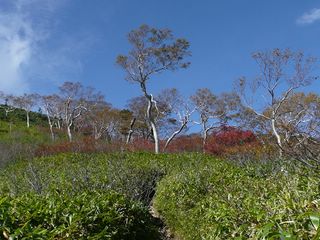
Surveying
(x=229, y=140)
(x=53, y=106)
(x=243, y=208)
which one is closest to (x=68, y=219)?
(x=243, y=208)

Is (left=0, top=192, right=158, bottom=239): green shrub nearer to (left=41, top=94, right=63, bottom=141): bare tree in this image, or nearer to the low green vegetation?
the low green vegetation

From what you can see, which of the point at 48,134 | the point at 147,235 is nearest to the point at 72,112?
the point at 48,134

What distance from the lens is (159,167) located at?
14742 mm

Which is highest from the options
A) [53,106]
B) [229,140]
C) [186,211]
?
[53,106]

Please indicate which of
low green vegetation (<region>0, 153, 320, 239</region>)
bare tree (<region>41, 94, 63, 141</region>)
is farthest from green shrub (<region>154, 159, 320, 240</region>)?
bare tree (<region>41, 94, 63, 141</region>)

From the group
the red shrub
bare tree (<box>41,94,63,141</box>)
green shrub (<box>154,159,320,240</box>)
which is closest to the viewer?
green shrub (<box>154,159,320,240</box>)

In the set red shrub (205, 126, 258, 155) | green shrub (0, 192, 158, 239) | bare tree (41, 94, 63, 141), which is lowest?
green shrub (0, 192, 158, 239)

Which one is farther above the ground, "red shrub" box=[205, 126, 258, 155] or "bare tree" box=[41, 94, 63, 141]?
"bare tree" box=[41, 94, 63, 141]

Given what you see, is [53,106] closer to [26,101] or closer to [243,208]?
[26,101]

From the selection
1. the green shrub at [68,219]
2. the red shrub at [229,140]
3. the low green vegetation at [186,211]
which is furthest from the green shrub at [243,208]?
the red shrub at [229,140]

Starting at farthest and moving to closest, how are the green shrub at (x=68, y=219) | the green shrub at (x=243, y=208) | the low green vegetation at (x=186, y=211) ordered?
the green shrub at (x=68, y=219) < the low green vegetation at (x=186, y=211) < the green shrub at (x=243, y=208)

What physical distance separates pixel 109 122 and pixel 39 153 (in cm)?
2470

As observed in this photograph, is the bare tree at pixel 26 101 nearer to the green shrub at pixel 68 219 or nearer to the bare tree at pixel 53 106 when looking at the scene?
the bare tree at pixel 53 106

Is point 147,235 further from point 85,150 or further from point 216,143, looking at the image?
point 216,143
